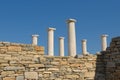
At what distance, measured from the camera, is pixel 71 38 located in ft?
71.6

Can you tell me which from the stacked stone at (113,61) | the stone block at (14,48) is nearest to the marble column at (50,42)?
the stacked stone at (113,61)

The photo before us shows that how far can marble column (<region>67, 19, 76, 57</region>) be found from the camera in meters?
21.4

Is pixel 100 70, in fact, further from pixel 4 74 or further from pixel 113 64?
pixel 4 74

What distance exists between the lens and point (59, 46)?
2978 centimetres

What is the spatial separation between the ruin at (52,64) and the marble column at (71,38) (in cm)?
683

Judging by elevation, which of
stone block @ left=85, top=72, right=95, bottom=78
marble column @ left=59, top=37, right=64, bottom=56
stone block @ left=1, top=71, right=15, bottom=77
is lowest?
stone block @ left=85, top=72, right=95, bottom=78

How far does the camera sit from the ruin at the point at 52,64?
39.0ft

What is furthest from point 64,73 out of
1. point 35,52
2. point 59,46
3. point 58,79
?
point 59,46

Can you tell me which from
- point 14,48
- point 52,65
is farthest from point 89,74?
point 14,48

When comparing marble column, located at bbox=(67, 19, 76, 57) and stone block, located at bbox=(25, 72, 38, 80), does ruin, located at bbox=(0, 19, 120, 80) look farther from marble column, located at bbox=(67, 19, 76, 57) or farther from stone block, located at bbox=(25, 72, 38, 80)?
marble column, located at bbox=(67, 19, 76, 57)

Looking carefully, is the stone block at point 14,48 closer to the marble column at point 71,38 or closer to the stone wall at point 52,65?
the stone wall at point 52,65

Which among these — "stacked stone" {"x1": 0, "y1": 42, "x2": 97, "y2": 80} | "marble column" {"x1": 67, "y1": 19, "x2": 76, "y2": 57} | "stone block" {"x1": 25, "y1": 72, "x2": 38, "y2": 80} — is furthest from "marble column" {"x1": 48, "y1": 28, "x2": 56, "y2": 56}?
"stone block" {"x1": 25, "y1": 72, "x2": 38, "y2": 80}

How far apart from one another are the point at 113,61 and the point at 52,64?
3290 millimetres

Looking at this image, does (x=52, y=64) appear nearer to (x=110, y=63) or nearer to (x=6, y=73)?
(x=6, y=73)
